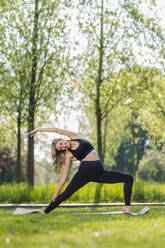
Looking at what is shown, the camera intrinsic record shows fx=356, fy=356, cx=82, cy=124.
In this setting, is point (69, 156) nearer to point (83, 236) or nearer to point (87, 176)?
point (87, 176)

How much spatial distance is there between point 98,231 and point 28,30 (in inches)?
453

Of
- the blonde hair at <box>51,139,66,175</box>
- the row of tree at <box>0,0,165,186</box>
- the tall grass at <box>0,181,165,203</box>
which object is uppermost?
the row of tree at <box>0,0,165,186</box>

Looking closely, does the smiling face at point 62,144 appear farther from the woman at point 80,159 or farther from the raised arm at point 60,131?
the raised arm at point 60,131

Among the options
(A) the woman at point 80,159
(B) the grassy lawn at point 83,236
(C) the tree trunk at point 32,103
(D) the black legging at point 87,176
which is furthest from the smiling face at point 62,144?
(C) the tree trunk at point 32,103

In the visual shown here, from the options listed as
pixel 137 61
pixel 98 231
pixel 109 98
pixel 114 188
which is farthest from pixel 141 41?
pixel 98 231

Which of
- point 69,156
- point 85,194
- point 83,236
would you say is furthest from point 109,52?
point 83,236

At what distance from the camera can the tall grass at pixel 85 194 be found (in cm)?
1199

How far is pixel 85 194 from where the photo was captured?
1248 cm

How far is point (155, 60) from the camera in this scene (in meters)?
16.3

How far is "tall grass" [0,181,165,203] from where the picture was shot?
39.3 ft

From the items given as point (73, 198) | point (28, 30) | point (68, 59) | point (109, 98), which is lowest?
point (73, 198)

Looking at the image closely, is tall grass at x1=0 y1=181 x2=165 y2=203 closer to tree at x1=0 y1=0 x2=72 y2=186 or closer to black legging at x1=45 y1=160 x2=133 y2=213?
tree at x1=0 y1=0 x2=72 y2=186

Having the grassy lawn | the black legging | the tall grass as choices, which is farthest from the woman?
the tall grass

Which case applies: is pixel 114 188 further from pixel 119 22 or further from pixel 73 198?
pixel 119 22
